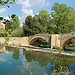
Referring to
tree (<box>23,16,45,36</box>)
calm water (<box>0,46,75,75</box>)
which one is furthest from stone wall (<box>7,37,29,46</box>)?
calm water (<box>0,46,75,75</box>)

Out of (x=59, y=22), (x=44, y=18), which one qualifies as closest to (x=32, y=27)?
(x=44, y=18)

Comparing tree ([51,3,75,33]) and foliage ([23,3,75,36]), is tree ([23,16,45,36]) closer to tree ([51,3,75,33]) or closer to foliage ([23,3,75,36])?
foliage ([23,3,75,36])

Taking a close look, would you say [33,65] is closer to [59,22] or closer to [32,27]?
[32,27]

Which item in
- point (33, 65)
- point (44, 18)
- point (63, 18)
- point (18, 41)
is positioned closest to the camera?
point (33, 65)

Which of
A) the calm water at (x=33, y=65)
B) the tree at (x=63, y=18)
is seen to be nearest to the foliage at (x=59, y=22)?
the tree at (x=63, y=18)

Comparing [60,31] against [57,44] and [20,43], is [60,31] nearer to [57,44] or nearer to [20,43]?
[57,44]

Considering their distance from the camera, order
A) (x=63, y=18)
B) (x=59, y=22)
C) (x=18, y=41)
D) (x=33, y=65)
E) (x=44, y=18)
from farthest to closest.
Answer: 1. (x=44, y=18)
2. (x=59, y=22)
3. (x=63, y=18)
4. (x=18, y=41)
5. (x=33, y=65)

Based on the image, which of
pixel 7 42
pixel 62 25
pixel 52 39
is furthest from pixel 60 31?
pixel 7 42

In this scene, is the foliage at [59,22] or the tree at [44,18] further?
the tree at [44,18]

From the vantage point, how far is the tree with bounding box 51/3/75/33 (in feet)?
82.3

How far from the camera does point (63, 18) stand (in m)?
25.2

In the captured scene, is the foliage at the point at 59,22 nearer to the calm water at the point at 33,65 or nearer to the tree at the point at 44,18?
the tree at the point at 44,18

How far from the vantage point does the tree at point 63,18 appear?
987 inches

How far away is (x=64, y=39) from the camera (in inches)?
666
